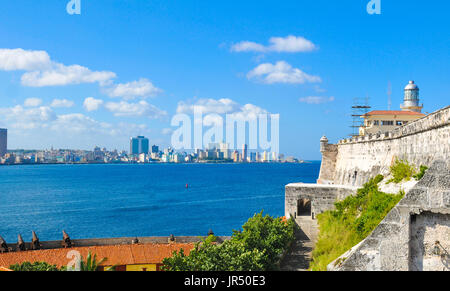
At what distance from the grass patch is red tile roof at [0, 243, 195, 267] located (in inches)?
458

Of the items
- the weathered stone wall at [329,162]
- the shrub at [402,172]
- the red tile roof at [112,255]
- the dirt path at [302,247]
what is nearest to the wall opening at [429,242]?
the shrub at [402,172]

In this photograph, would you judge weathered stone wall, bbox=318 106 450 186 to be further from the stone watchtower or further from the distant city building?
the distant city building

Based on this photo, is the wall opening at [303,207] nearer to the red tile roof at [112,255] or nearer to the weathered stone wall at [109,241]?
the weathered stone wall at [109,241]

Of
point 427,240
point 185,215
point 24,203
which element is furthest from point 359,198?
point 24,203

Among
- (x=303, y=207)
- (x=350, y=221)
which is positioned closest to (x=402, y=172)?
(x=350, y=221)

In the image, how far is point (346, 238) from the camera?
1625 centimetres

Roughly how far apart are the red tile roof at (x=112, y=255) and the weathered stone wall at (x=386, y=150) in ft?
47.9

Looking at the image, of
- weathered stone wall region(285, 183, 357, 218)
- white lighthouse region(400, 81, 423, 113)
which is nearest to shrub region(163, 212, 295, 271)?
weathered stone wall region(285, 183, 357, 218)

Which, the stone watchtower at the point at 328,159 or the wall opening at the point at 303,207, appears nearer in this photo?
the wall opening at the point at 303,207

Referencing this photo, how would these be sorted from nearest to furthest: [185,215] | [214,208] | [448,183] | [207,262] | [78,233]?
[448,183] < [207,262] < [78,233] < [185,215] < [214,208]

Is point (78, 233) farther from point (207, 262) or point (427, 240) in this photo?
point (427, 240)

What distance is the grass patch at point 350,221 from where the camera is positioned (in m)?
15.0

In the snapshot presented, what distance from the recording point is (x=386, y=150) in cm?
2477

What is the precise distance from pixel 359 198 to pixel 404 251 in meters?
8.23
